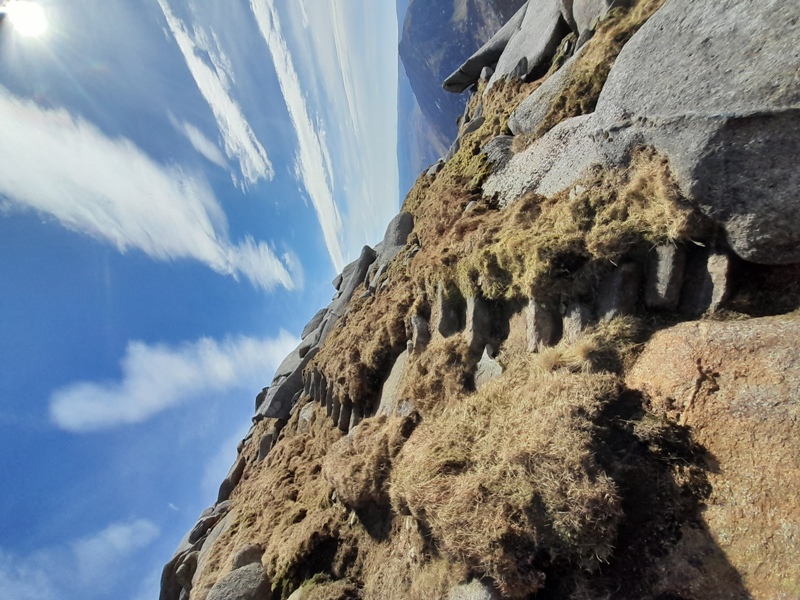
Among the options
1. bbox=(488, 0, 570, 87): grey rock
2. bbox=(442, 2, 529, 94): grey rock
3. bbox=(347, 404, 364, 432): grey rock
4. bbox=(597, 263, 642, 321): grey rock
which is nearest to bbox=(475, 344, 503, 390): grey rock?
bbox=(597, 263, 642, 321): grey rock

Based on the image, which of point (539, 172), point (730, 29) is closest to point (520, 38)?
point (539, 172)

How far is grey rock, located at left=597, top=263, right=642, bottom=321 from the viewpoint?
7359 millimetres

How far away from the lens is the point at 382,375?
13570 millimetres

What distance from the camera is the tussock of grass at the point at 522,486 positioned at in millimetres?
5359

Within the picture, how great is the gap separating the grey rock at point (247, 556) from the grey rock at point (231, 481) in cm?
1161

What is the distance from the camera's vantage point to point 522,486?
5762 millimetres

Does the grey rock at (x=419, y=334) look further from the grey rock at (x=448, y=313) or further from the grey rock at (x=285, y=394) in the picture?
the grey rock at (x=285, y=394)

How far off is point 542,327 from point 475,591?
4.90 metres

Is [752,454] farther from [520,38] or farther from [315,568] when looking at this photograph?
[520,38]

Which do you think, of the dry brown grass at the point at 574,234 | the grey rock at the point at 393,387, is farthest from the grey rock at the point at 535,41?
the grey rock at the point at 393,387

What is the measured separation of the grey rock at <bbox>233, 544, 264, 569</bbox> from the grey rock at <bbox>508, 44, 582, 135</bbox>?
1586 centimetres

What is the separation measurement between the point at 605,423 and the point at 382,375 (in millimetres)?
8368

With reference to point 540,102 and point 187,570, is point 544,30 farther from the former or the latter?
point 187,570

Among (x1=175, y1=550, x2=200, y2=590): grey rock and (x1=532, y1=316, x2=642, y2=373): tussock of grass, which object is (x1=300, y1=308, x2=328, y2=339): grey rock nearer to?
(x1=175, y1=550, x2=200, y2=590): grey rock
